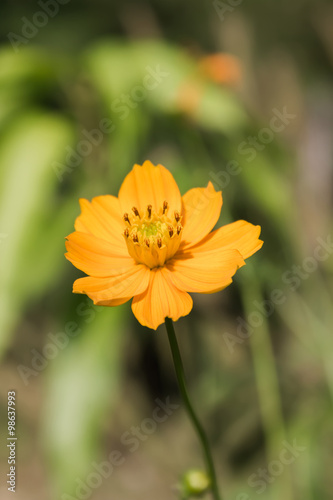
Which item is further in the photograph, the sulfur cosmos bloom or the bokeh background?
the bokeh background

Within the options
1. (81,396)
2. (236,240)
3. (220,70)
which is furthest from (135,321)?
(236,240)

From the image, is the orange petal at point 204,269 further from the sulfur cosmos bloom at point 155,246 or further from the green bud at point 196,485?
the green bud at point 196,485

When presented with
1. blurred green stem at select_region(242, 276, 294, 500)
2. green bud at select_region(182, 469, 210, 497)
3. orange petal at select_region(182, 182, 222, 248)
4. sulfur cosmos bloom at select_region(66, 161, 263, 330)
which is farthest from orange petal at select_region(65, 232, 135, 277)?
blurred green stem at select_region(242, 276, 294, 500)

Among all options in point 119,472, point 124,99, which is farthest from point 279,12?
point 119,472

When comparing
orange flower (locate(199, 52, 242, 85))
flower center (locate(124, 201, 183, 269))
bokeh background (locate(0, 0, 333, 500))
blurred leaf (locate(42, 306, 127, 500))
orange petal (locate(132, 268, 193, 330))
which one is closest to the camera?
orange petal (locate(132, 268, 193, 330))

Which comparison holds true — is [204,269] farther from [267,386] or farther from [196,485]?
[267,386]

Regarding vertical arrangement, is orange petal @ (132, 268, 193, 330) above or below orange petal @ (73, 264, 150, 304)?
below

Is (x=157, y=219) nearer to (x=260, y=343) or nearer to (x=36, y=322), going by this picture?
(x=260, y=343)

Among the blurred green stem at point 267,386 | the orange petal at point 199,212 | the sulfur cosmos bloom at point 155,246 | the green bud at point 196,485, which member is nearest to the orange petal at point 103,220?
the sulfur cosmos bloom at point 155,246

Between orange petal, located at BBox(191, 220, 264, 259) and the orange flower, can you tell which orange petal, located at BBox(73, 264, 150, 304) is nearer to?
orange petal, located at BBox(191, 220, 264, 259)
